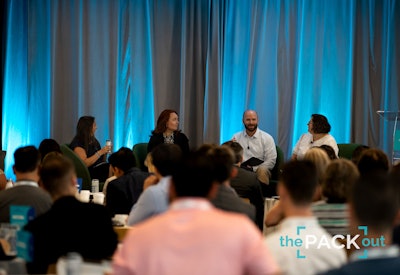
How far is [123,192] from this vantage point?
226 inches

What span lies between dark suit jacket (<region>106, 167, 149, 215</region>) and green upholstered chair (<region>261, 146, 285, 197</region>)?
292cm

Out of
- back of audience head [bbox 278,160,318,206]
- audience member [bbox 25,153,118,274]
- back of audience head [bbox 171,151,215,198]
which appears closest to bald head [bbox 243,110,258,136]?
audience member [bbox 25,153,118,274]

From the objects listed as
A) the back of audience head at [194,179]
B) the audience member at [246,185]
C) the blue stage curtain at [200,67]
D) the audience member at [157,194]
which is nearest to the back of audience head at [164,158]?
the audience member at [157,194]

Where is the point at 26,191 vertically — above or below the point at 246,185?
above

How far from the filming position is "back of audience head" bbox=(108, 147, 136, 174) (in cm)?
585

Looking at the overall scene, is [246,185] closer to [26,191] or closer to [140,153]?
[26,191]

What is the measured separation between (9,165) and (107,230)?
589 cm

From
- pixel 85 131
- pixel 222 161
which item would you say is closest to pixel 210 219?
pixel 222 161

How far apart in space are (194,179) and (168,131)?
6231 millimetres

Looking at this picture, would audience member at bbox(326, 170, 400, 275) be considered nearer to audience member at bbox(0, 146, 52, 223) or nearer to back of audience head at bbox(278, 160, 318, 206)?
back of audience head at bbox(278, 160, 318, 206)

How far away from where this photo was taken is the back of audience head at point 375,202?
2.54 m

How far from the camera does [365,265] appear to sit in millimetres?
2453

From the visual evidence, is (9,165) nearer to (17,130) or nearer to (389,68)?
(17,130)

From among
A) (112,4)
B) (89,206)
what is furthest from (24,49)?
(89,206)
